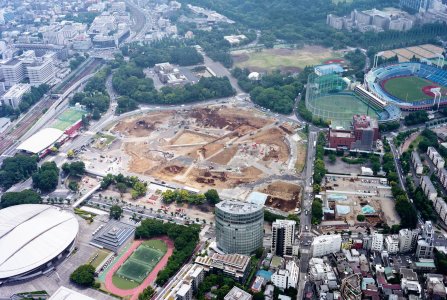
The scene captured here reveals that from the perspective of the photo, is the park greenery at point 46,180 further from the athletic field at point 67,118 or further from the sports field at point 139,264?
the sports field at point 139,264

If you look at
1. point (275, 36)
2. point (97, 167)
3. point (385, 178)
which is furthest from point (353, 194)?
point (275, 36)

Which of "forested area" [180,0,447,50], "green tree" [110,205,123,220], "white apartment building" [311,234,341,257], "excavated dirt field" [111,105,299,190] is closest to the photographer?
"white apartment building" [311,234,341,257]

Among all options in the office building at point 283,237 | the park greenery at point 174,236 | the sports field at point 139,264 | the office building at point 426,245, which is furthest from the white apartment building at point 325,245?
the sports field at point 139,264

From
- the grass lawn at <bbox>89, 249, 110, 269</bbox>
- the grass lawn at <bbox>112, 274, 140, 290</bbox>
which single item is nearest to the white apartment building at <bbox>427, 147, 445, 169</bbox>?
the grass lawn at <bbox>112, 274, 140, 290</bbox>

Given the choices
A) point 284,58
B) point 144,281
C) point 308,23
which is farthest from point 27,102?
point 308,23

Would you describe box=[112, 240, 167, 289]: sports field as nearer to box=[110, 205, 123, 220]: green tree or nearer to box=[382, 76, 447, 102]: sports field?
box=[110, 205, 123, 220]: green tree
